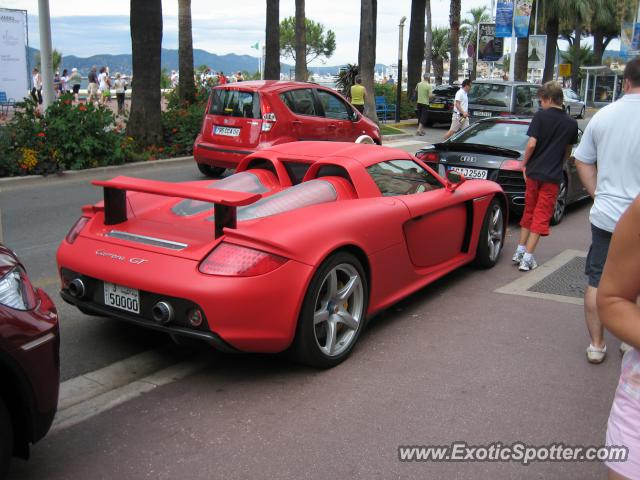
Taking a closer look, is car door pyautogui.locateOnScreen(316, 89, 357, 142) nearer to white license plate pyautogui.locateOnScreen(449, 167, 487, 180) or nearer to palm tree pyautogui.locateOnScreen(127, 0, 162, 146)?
palm tree pyautogui.locateOnScreen(127, 0, 162, 146)

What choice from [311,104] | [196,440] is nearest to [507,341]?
[196,440]

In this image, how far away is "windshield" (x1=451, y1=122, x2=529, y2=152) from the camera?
9.23 meters

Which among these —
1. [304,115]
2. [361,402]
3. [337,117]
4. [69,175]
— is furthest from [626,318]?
[337,117]

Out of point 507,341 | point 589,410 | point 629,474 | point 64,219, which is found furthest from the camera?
point 64,219

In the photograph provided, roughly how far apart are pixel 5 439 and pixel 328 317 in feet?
6.65

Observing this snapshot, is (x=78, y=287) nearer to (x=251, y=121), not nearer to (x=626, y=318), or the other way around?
(x=626, y=318)

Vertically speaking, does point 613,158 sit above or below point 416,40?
below

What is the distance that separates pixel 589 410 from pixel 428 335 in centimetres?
135

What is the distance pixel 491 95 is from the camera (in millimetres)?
19641

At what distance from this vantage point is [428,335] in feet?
16.2

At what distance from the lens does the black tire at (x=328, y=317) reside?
4035 millimetres

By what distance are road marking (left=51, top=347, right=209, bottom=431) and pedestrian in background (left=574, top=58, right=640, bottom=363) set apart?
2.57m

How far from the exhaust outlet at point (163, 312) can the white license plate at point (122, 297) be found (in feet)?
0.54

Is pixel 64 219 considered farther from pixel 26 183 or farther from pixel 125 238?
pixel 125 238
